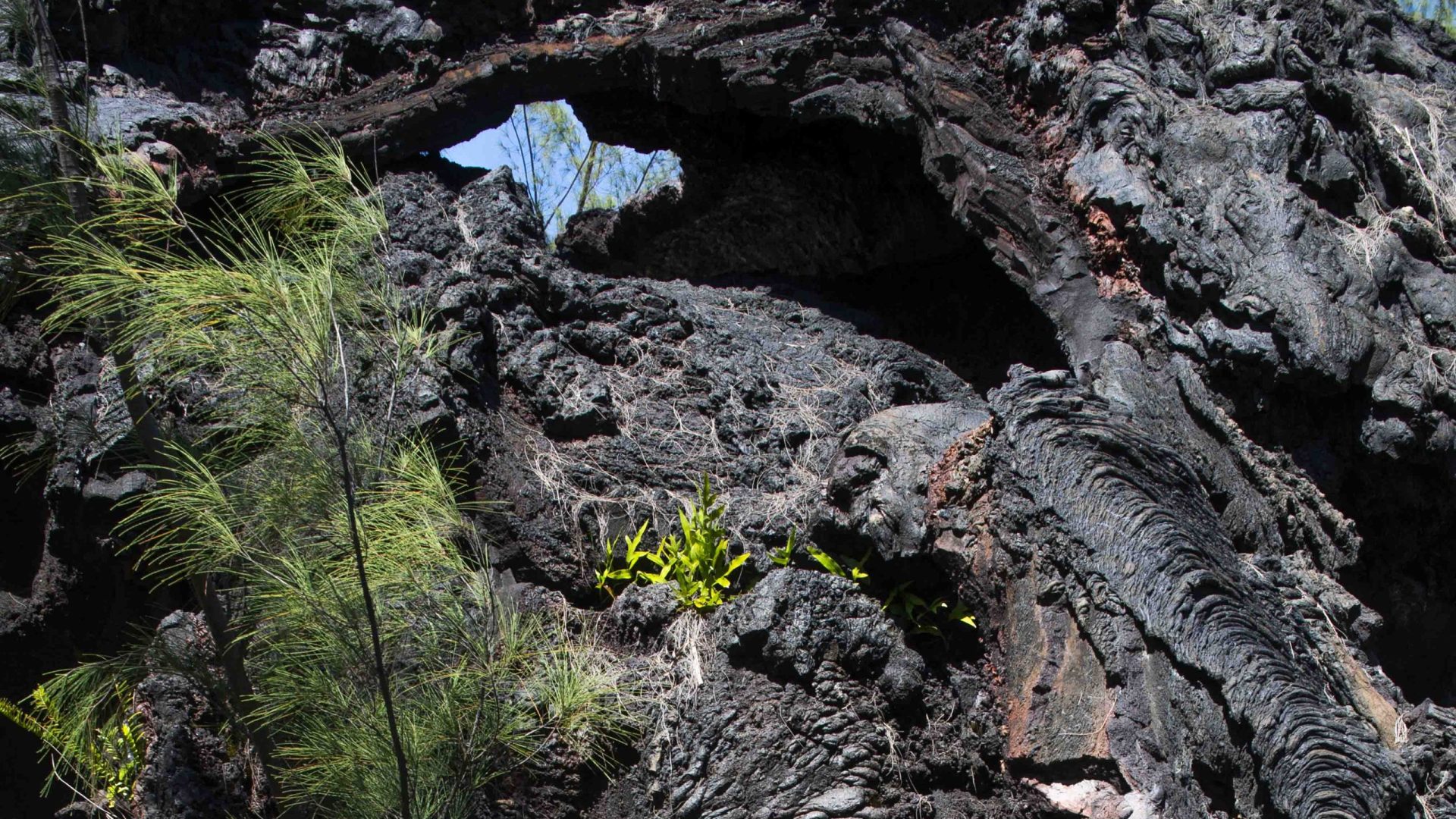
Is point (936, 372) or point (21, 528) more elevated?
point (936, 372)

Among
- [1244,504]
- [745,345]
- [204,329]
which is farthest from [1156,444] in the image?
[204,329]

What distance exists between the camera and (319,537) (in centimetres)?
271

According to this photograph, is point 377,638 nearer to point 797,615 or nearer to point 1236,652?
point 797,615

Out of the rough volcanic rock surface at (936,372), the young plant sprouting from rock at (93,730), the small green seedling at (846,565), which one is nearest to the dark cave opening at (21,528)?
the rough volcanic rock surface at (936,372)

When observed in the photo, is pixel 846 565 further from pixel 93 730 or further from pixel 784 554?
pixel 93 730

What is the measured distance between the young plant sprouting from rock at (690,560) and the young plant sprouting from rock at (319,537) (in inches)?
18.2

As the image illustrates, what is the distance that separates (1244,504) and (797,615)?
1.32 meters

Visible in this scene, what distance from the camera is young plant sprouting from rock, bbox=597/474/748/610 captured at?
11.2 feet

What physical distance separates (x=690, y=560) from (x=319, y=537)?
3.82ft

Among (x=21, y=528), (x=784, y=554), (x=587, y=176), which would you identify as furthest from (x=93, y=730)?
(x=587, y=176)

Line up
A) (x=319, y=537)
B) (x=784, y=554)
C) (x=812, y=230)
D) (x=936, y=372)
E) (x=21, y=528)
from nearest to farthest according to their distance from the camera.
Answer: (x=319, y=537) → (x=784, y=554) → (x=21, y=528) → (x=936, y=372) → (x=812, y=230)

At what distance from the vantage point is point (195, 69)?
14.9 feet

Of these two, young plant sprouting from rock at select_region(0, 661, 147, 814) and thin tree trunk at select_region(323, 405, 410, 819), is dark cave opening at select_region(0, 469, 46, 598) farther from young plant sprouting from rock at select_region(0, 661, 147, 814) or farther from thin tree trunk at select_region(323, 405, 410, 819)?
thin tree trunk at select_region(323, 405, 410, 819)

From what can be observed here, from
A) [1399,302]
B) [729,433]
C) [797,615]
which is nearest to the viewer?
[797,615]
